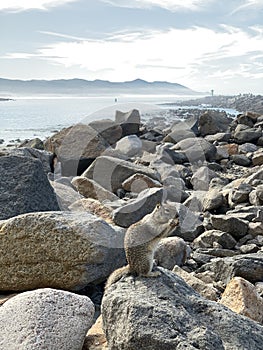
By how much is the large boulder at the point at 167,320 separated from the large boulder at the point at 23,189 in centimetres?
376

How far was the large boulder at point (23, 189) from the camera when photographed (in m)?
8.43

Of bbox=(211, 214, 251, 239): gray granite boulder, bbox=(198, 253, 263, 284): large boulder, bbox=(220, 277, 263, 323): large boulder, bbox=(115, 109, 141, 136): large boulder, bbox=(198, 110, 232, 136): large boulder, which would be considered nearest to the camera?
bbox=(220, 277, 263, 323): large boulder

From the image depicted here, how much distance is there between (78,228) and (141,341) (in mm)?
2547

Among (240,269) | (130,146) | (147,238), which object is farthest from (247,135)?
(147,238)

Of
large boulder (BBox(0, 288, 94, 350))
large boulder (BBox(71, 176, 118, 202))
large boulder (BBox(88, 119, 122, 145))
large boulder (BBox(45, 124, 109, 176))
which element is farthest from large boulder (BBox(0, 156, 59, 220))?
large boulder (BBox(88, 119, 122, 145))

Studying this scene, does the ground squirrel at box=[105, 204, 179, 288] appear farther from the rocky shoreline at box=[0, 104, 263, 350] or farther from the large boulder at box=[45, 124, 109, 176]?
the large boulder at box=[45, 124, 109, 176]

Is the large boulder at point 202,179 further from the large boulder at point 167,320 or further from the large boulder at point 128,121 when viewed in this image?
the large boulder at point 167,320

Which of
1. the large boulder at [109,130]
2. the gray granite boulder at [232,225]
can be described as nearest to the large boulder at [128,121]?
the large boulder at [109,130]

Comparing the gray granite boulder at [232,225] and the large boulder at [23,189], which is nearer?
the large boulder at [23,189]

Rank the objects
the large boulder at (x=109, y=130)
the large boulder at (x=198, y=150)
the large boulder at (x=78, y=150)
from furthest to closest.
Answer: the large boulder at (x=109, y=130) < the large boulder at (x=198, y=150) < the large boulder at (x=78, y=150)

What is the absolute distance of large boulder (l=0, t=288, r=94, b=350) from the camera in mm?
4879

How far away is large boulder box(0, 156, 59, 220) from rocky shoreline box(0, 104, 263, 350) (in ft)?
0.05

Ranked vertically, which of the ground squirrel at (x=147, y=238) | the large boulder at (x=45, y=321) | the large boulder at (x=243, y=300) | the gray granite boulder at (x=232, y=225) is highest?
the ground squirrel at (x=147, y=238)

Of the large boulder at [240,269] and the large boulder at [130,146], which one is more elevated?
the large boulder at [240,269]
